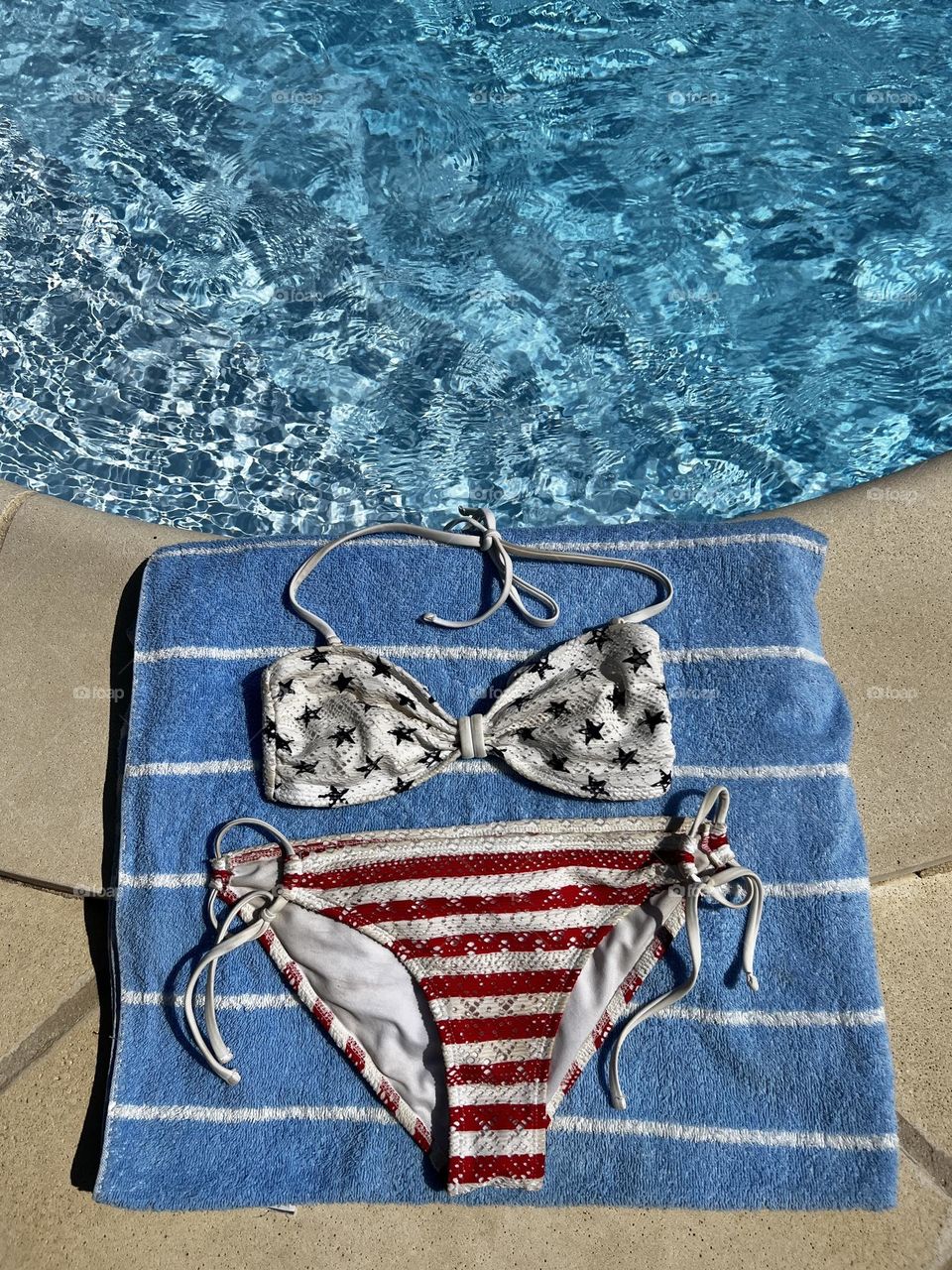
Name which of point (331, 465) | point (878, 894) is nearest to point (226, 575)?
point (331, 465)

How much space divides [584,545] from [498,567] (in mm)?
196

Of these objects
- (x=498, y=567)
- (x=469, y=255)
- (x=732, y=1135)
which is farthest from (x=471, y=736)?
(x=469, y=255)

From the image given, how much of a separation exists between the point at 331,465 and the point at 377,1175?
188 cm

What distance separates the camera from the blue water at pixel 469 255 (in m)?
2.87

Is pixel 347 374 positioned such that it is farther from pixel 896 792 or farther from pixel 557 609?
pixel 896 792

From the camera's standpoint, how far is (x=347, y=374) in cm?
296

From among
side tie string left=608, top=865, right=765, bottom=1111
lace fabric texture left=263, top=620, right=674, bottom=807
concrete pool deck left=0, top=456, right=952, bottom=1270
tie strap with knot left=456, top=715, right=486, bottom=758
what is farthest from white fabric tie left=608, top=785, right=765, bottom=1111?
tie strap with knot left=456, top=715, right=486, bottom=758

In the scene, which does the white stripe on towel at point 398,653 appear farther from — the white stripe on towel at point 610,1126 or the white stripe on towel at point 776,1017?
the white stripe on towel at point 610,1126

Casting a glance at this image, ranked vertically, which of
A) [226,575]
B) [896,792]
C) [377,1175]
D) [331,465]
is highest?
[226,575]


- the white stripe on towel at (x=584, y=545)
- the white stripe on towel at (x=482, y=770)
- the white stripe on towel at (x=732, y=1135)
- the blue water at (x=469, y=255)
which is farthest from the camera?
the blue water at (x=469, y=255)

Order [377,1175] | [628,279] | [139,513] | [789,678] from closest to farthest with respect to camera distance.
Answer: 1. [377,1175]
2. [789,678]
3. [139,513]
4. [628,279]

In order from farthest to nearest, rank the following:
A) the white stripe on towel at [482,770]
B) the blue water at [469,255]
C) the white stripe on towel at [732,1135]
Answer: the blue water at [469,255], the white stripe on towel at [482,770], the white stripe on towel at [732,1135]

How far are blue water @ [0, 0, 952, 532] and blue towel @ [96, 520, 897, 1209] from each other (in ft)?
2.78

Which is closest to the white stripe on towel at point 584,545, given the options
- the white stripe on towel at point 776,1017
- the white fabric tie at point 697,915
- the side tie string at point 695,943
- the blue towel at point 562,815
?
the blue towel at point 562,815
